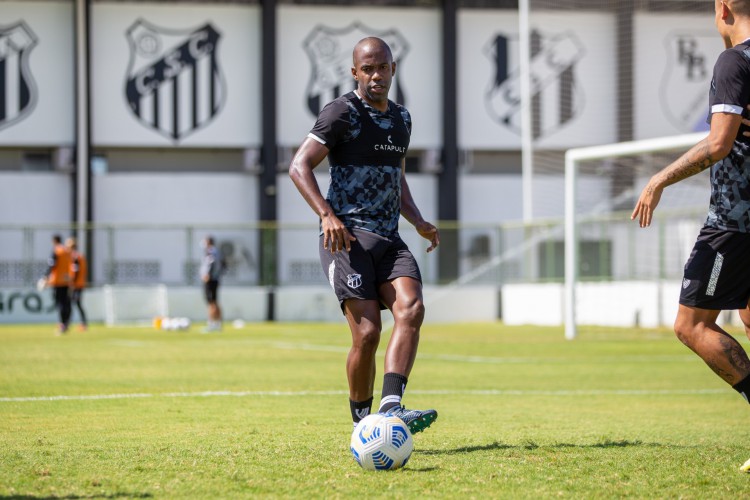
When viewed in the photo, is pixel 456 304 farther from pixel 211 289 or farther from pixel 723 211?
pixel 723 211

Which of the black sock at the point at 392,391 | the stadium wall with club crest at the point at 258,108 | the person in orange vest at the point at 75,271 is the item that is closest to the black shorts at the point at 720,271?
the black sock at the point at 392,391

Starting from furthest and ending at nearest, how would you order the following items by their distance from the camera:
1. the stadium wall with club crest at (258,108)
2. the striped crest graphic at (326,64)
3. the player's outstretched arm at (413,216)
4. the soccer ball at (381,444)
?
the striped crest graphic at (326,64) < the stadium wall with club crest at (258,108) < the player's outstretched arm at (413,216) < the soccer ball at (381,444)

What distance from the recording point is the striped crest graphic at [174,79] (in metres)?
38.5

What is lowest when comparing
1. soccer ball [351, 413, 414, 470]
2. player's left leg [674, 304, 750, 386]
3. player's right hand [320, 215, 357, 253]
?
soccer ball [351, 413, 414, 470]

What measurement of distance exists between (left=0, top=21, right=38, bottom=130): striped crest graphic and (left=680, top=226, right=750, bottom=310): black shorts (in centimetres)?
3444

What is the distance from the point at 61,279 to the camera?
1036 inches

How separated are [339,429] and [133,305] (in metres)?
27.7

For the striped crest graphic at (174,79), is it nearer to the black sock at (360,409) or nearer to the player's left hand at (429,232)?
the player's left hand at (429,232)

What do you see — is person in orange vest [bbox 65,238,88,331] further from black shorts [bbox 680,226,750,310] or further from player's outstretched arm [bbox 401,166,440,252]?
black shorts [bbox 680,226,750,310]

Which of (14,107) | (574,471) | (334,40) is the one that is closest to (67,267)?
(14,107)

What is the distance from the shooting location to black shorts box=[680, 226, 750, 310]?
6.07 metres

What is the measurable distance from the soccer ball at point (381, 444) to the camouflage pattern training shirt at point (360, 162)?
124 cm

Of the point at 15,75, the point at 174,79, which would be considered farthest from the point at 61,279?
the point at 174,79

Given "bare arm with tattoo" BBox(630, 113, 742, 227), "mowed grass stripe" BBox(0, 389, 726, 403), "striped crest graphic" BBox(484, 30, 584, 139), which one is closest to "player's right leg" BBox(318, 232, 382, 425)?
"bare arm with tattoo" BBox(630, 113, 742, 227)
